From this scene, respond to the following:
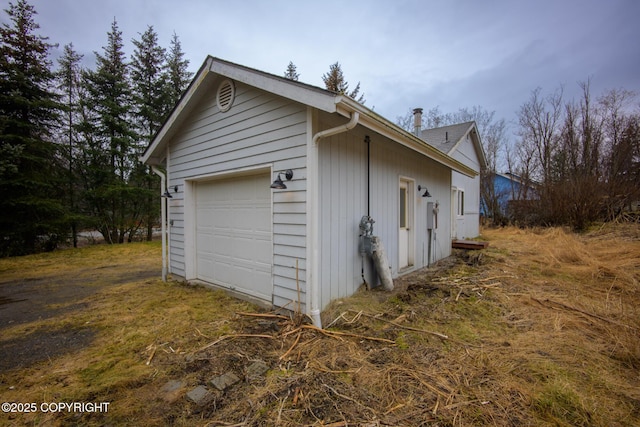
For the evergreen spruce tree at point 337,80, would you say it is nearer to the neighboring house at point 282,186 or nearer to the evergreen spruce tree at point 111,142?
the evergreen spruce tree at point 111,142

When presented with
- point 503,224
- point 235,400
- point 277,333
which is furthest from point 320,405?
point 503,224

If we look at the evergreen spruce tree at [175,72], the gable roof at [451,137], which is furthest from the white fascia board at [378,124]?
the evergreen spruce tree at [175,72]

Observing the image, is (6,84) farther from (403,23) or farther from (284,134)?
(403,23)

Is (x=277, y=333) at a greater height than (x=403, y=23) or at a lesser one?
lesser

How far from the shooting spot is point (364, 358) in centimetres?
264

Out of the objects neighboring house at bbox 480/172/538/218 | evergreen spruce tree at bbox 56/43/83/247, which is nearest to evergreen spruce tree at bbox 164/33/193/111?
evergreen spruce tree at bbox 56/43/83/247

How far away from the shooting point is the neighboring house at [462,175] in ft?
35.7

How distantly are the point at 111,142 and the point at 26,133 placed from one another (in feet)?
8.03

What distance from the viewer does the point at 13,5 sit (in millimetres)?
8789

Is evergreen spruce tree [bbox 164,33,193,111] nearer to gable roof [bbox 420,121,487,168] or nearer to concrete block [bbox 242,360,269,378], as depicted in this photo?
gable roof [bbox 420,121,487,168]

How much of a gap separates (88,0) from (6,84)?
4.76 meters

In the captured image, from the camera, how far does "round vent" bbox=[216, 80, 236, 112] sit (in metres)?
4.55

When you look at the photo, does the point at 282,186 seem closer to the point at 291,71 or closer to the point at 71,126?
the point at 71,126

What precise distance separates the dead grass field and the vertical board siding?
2.68ft
